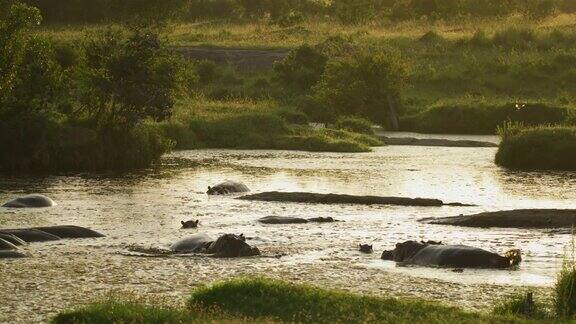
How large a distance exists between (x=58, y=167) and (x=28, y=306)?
1841 cm

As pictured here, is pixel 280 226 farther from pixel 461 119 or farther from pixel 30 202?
pixel 461 119

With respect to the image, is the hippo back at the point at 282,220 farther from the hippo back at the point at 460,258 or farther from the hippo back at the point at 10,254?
the hippo back at the point at 10,254

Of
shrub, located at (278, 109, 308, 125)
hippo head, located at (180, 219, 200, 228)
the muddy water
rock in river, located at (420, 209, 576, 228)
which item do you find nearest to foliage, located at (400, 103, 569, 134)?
shrub, located at (278, 109, 308, 125)

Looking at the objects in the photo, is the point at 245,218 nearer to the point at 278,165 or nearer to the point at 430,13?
the point at 278,165

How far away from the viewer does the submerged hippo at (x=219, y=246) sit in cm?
2141

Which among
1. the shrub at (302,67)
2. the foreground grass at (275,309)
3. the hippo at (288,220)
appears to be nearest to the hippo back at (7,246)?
the foreground grass at (275,309)

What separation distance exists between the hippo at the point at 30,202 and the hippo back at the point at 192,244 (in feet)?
19.9

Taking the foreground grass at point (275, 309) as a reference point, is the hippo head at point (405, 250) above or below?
above

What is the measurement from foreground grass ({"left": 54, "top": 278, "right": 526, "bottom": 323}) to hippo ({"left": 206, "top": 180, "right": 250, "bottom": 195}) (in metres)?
13.4

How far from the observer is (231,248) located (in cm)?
2139

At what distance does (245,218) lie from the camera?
26.4m

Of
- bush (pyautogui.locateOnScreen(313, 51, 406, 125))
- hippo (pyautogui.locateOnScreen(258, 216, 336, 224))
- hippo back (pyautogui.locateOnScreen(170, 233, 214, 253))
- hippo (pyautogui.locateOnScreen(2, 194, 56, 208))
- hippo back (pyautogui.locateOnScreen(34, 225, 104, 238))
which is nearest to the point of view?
hippo back (pyautogui.locateOnScreen(170, 233, 214, 253))

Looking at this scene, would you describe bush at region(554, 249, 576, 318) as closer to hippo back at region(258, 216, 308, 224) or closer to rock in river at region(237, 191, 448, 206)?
hippo back at region(258, 216, 308, 224)

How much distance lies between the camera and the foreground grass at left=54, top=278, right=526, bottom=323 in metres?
15.4
